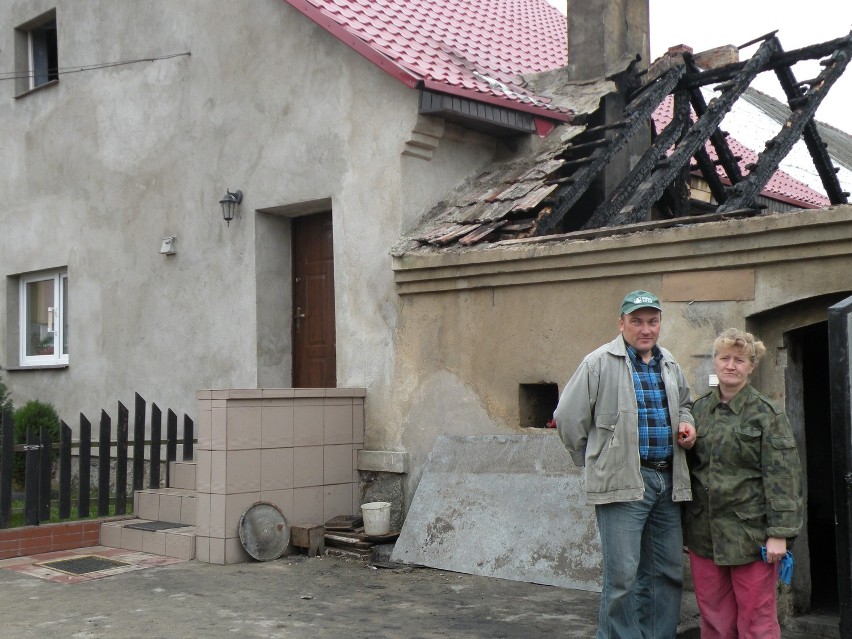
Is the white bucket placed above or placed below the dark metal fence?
below

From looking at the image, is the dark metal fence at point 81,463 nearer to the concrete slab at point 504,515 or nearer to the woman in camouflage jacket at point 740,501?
the concrete slab at point 504,515

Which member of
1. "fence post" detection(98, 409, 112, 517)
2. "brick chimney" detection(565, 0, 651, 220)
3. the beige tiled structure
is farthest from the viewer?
"brick chimney" detection(565, 0, 651, 220)

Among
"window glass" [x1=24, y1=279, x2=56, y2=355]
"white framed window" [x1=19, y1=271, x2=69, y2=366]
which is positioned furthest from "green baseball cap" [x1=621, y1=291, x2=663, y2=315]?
"window glass" [x1=24, y1=279, x2=56, y2=355]

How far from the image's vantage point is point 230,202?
32.8 ft

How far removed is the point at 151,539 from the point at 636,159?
6615 mm

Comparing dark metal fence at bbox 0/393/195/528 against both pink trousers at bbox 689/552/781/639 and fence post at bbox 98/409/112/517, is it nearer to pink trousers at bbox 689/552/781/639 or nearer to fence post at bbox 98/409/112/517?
fence post at bbox 98/409/112/517

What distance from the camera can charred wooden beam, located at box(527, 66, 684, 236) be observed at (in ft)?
27.8

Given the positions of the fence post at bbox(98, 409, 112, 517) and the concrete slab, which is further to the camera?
the fence post at bbox(98, 409, 112, 517)

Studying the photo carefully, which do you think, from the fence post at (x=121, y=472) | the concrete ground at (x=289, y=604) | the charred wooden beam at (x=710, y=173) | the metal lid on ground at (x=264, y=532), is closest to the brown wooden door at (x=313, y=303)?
the fence post at (x=121, y=472)

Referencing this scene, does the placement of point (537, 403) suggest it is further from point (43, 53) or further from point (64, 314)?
point (43, 53)

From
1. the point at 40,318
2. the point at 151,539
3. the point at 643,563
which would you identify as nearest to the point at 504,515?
the point at 643,563

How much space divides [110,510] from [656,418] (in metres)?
6.79

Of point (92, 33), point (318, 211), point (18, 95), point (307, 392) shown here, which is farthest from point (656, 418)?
point (18, 95)

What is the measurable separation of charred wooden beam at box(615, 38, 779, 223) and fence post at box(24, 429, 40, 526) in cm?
558
